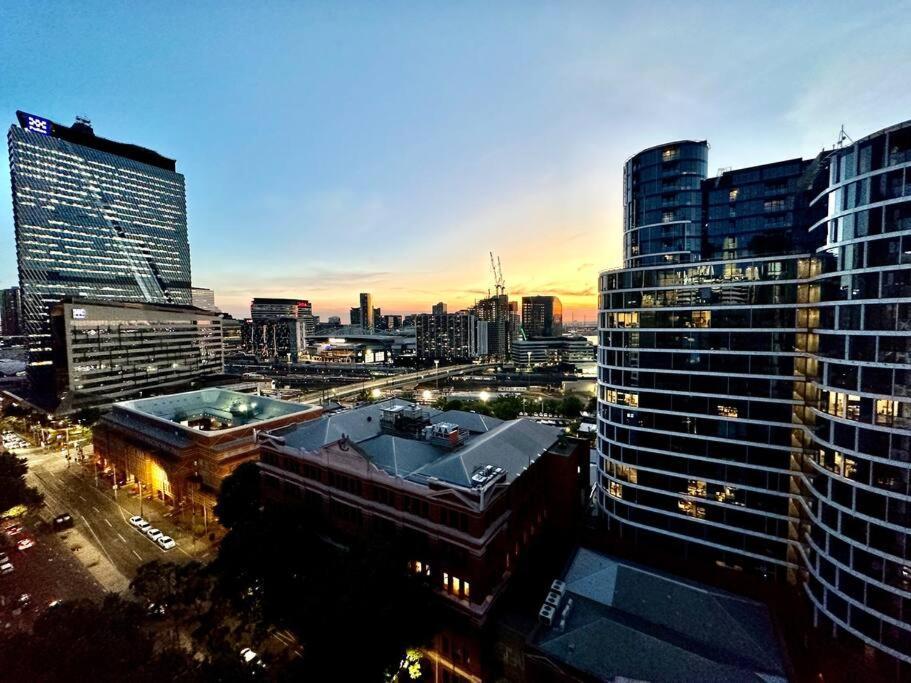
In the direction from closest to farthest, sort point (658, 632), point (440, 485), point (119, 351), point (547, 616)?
point (658, 632), point (547, 616), point (440, 485), point (119, 351)

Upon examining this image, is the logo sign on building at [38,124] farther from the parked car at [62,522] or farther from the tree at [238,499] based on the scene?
the tree at [238,499]

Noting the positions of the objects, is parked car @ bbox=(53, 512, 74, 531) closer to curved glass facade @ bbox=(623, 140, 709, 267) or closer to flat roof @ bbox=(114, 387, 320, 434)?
flat roof @ bbox=(114, 387, 320, 434)

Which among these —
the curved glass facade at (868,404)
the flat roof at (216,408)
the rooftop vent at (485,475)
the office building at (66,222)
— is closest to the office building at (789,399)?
the curved glass facade at (868,404)

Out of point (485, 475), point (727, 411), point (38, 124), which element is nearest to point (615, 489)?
point (727, 411)

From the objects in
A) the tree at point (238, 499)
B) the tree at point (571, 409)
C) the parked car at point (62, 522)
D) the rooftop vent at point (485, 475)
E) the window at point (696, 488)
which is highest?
the rooftop vent at point (485, 475)

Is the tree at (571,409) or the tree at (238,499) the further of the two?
the tree at (571,409)

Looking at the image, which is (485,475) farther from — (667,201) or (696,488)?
(667,201)

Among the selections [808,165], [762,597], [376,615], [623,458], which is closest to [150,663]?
[376,615]
